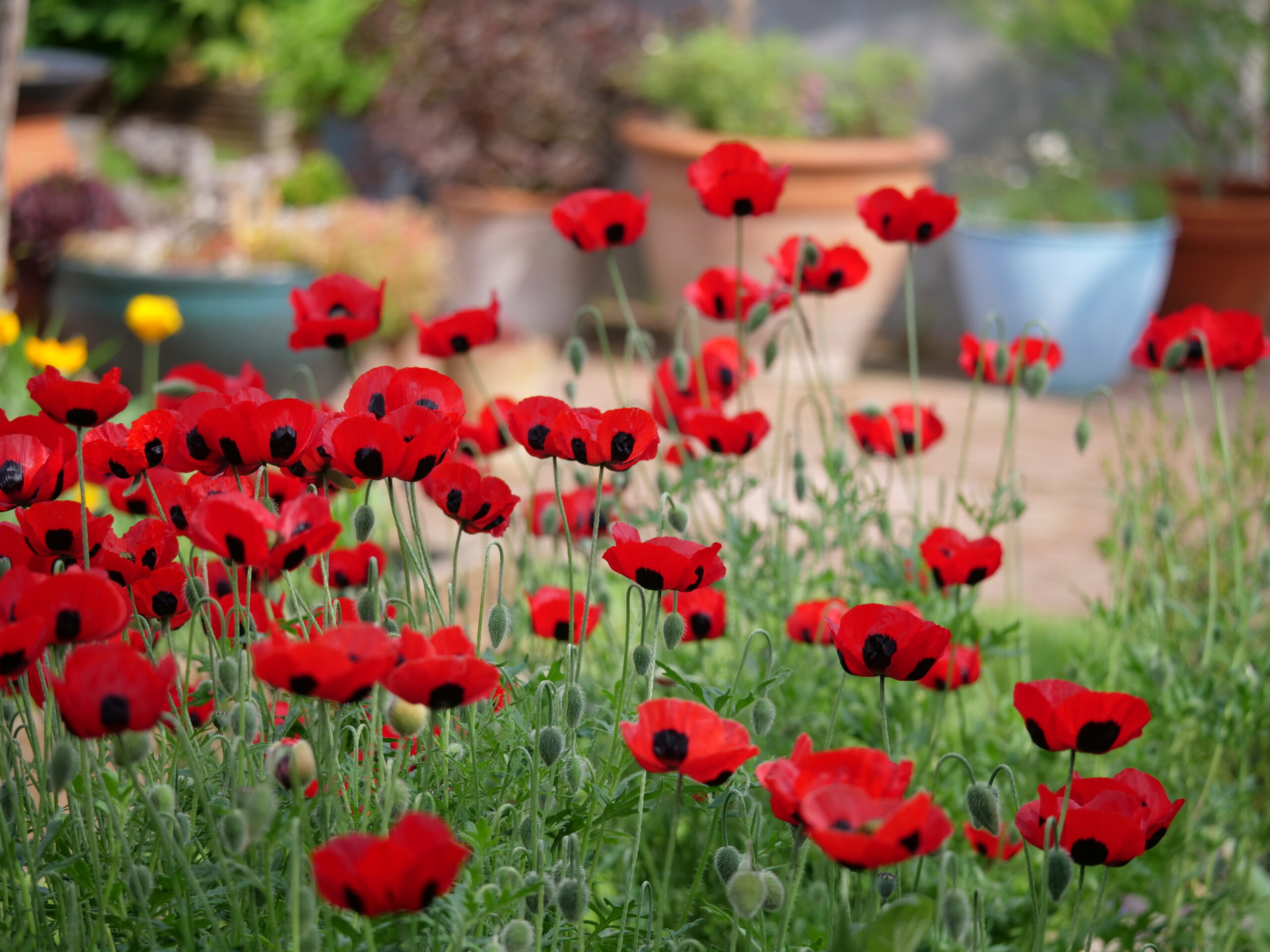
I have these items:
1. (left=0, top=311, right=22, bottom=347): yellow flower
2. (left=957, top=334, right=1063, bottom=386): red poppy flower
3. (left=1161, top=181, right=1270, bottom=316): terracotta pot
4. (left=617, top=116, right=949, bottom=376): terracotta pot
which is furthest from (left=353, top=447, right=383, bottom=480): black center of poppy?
(left=1161, top=181, right=1270, bottom=316): terracotta pot

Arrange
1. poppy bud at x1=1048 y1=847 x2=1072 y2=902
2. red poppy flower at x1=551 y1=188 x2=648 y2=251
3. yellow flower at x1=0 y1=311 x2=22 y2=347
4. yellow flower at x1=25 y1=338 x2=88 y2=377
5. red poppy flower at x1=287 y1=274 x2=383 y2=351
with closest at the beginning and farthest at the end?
poppy bud at x1=1048 y1=847 x2=1072 y2=902 < red poppy flower at x1=287 y1=274 x2=383 y2=351 < red poppy flower at x1=551 y1=188 x2=648 y2=251 < yellow flower at x1=0 y1=311 x2=22 y2=347 < yellow flower at x1=25 y1=338 x2=88 y2=377

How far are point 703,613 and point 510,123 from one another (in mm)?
4301

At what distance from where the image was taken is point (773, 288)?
1.82 m

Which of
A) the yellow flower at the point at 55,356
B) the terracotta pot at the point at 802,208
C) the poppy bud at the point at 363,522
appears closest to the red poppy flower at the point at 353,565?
the poppy bud at the point at 363,522

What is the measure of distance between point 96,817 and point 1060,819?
807 mm

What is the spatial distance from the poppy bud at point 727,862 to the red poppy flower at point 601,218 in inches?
31.4

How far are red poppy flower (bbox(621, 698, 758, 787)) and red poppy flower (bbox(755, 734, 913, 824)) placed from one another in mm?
37

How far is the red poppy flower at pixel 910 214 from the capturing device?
5.41 feet

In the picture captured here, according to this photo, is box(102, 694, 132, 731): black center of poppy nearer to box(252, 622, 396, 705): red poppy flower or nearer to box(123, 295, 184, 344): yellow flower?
box(252, 622, 396, 705): red poppy flower

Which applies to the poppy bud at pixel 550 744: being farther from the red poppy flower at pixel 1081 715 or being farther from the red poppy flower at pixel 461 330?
the red poppy flower at pixel 461 330

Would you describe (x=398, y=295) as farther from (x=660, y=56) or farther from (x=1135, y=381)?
(x=1135, y=381)

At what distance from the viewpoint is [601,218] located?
5.37 ft

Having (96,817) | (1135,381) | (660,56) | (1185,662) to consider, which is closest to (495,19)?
(660,56)

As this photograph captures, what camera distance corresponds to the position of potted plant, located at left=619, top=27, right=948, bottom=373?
503 centimetres
